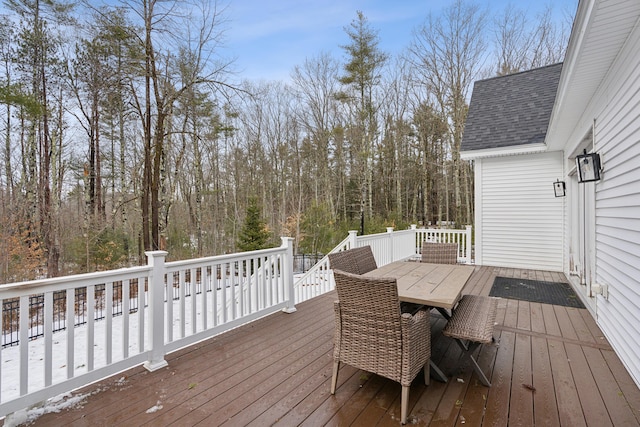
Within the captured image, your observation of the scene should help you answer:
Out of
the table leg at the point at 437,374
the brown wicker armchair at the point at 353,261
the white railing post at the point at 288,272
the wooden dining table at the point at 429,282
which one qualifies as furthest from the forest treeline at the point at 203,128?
the table leg at the point at 437,374

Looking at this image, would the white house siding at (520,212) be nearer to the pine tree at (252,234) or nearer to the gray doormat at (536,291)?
the gray doormat at (536,291)

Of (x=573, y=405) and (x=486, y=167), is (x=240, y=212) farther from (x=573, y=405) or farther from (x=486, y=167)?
(x=573, y=405)

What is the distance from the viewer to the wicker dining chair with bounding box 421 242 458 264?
13.7 feet

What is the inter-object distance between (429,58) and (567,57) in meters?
10.7

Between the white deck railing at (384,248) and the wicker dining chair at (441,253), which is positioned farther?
the white deck railing at (384,248)

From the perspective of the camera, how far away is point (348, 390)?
2219mm

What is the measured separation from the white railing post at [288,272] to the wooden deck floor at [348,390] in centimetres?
83

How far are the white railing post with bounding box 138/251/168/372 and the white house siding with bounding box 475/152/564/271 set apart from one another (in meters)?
6.90

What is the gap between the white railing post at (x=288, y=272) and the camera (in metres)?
3.93

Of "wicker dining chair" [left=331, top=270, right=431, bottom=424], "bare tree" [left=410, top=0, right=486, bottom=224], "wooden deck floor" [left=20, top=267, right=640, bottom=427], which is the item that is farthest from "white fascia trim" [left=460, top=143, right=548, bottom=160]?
"wicker dining chair" [left=331, top=270, right=431, bottom=424]

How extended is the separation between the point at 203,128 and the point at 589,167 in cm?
961

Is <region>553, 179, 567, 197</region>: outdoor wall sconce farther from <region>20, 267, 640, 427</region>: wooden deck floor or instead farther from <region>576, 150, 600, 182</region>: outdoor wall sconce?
<region>20, 267, 640, 427</region>: wooden deck floor

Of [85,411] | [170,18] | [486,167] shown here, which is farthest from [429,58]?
[85,411]

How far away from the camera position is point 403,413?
1.84m
